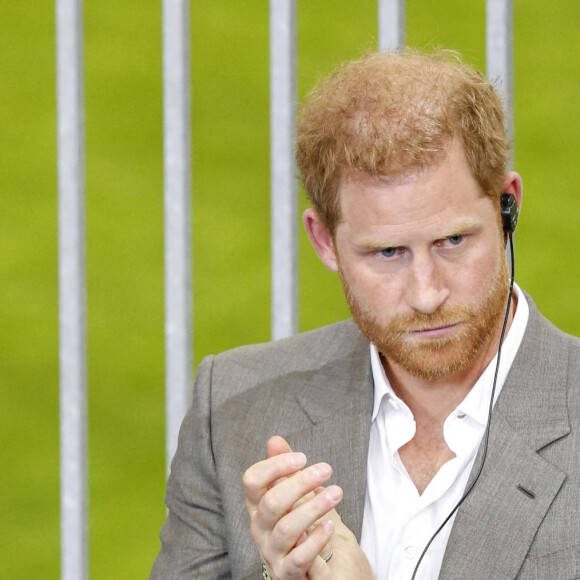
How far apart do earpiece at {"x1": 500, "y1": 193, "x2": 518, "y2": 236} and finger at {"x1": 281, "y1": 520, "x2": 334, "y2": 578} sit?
0.46 metres

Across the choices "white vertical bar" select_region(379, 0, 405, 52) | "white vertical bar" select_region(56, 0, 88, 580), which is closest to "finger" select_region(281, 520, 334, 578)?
"white vertical bar" select_region(56, 0, 88, 580)

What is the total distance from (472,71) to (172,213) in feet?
3.04

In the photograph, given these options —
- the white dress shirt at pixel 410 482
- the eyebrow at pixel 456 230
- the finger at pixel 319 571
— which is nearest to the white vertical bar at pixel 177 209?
the white dress shirt at pixel 410 482

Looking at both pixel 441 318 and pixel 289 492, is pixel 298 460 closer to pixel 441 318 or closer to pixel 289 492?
pixel 289 492

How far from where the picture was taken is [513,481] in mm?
1207

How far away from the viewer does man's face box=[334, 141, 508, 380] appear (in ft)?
4.00

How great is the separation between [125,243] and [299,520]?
3.82ft

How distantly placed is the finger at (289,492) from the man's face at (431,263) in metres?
0.26

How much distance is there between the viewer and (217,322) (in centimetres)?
212

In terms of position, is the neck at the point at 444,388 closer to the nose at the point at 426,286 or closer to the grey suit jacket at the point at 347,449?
the grey suit jacket at the point at 347,449

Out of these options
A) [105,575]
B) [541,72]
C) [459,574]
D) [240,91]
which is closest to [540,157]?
[541,72]

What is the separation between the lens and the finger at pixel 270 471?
42.9 inches

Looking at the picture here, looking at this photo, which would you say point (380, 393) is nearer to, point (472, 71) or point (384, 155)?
point (384, 155)

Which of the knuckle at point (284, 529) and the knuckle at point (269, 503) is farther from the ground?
the knuckle at point (269, 503)
